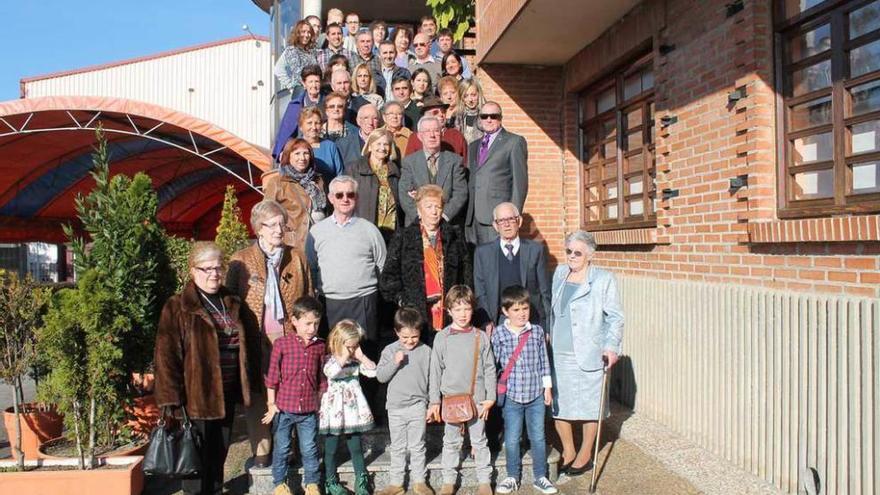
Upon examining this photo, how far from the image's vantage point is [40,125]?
1352 centimetres

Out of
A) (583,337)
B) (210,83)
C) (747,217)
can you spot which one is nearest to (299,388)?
(583,337)

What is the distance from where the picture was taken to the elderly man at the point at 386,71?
8.62 m

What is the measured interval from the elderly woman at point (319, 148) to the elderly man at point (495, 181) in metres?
1.29

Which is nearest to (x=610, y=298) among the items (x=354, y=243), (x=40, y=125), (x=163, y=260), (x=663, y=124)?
(x=354, y=243)

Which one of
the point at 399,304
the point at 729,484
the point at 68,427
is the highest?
the point at 399,304

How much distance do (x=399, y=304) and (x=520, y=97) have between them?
17.4 ft

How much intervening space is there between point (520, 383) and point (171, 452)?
7.50 ft

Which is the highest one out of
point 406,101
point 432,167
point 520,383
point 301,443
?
point 406,101

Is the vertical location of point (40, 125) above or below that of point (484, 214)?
above

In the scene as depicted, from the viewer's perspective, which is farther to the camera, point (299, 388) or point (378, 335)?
point (378, 335)

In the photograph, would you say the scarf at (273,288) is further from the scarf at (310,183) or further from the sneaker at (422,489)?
the sneaker at (422,489)

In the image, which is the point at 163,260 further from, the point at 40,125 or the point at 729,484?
the point at 40,125

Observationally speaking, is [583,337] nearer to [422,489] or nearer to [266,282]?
[422,489]

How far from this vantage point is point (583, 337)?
5109 mm
